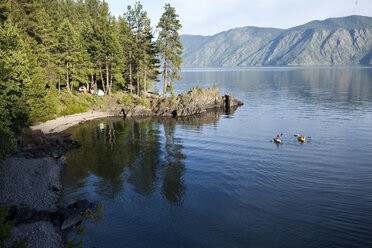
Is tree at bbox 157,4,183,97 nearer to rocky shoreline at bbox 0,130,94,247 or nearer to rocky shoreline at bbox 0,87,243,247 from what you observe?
rocky shoreline at bbox 0,87,243,247

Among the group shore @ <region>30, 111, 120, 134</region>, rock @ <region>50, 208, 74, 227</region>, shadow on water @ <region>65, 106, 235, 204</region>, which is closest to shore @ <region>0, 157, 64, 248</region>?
rock @ <region>50, 208, 74, 227</region>

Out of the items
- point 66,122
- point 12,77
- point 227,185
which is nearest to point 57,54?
point 66,122

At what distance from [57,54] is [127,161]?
126ft

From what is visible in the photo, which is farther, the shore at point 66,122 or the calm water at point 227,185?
the shore at point 66,122

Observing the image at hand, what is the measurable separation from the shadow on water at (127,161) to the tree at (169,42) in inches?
839

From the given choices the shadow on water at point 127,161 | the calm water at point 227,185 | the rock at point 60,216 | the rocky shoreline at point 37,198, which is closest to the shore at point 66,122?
the shadow on water at point 127,161

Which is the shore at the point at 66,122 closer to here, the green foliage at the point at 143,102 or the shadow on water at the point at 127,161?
the shadow on water at the point at 127,161

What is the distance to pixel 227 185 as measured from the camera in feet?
80.8

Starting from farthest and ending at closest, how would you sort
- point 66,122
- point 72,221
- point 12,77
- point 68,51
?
point 68,51 < point 66,122 < point 12,77 < point 72,221

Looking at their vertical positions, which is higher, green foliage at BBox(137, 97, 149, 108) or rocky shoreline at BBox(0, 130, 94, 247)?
green foliage at BBox(137, 97, 149, 108)

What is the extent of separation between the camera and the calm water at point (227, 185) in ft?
56.1

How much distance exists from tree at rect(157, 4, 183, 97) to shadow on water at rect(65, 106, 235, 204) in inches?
839

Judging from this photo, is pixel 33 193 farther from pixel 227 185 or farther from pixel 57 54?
pixel 57 54

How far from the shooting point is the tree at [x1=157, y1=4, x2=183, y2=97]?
208 ft
